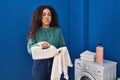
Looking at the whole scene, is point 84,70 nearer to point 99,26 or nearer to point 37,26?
point 99,26

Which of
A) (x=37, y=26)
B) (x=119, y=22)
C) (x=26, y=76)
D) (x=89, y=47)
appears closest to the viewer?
(x=37, y=26)

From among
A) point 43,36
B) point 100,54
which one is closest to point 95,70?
point 100,54

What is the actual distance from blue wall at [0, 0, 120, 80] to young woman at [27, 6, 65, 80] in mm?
352

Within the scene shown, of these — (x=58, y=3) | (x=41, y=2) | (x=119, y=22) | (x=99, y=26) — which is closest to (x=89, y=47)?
(x=99, y=26)

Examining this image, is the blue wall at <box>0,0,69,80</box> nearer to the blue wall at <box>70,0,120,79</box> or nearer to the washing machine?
the blue wall at <box>70,0,120,79</box>

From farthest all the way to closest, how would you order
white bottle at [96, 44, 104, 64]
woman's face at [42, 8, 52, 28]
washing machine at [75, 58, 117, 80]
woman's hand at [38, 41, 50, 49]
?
white bottle at [96, 44, 104, 64] → washing machine at [75, 58, 117, 80] → woman's face at [42, 8, 52, 28] → woman's hand at [38, 41, 50, 49]

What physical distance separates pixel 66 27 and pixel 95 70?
830 millimetres

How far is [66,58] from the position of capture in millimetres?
2029

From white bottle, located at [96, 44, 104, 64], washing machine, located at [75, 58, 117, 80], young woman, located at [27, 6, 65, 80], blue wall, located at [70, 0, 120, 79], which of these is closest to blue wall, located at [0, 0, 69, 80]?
young woman, located at [27, 6, 65, 80]

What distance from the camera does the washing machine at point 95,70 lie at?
85.0 inches

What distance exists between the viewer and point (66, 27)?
2756mm

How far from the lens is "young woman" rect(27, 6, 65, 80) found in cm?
196

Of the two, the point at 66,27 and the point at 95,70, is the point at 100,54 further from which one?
the point at 66,27

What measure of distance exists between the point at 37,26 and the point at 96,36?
0.91m
